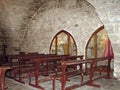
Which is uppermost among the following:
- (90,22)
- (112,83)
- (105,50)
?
(90,22)

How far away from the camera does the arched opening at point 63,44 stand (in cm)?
870

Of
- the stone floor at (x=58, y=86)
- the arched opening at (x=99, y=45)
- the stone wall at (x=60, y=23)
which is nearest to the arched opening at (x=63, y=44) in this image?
the stone wall at (x=60, y=23)

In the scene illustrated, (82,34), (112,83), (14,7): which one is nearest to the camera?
(112,83)

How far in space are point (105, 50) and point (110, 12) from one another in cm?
217

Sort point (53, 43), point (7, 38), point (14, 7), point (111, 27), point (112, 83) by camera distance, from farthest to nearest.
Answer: point (7, 38) → point (53, 43) → point (14, 7) → point (111, 27) → point (112, 83)

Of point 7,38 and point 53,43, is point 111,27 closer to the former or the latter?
point 53,43

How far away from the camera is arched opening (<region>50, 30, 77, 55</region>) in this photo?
8.70 meters

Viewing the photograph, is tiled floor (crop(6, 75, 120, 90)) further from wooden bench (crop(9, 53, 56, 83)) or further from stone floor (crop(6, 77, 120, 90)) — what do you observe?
wooden bench (crop(9, 53, 56, 83))

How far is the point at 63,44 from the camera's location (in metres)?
9.03

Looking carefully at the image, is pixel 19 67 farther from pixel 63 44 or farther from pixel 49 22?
pixel 49 22

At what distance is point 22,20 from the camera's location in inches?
383

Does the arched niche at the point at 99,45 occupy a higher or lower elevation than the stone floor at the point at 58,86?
higher

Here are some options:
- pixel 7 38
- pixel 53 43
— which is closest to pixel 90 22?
pixel 53 43

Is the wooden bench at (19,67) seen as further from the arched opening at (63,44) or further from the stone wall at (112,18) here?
the stone wall at (112,18)
